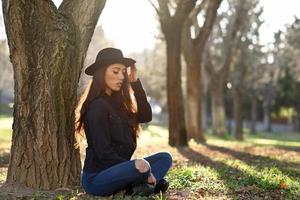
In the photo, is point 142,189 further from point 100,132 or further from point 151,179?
point 100,132

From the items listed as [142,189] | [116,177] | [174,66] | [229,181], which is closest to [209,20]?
[174,66]

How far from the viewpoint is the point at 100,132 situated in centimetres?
599

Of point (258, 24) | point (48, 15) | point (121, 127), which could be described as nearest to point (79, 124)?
point (121, 127)

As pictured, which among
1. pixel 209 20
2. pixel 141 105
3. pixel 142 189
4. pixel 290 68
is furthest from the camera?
pixel 290 68

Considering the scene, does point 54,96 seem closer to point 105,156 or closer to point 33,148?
point 33,148

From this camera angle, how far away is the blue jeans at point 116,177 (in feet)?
19.7

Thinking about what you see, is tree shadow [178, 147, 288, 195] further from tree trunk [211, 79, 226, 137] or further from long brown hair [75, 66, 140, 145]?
tree trunk [211, 79, 226, 137]

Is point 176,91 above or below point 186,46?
below

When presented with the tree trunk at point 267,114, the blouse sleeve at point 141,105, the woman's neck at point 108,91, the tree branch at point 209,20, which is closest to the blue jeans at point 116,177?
the blouse sleeve at point 141,105

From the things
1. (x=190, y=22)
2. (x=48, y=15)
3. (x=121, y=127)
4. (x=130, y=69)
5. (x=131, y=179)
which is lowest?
(x=131, y=179)

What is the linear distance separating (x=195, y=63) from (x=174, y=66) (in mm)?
4618

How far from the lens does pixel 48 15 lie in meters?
6.96

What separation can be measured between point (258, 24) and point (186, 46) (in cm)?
1416

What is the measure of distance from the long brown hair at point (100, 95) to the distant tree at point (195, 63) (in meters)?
12.8
